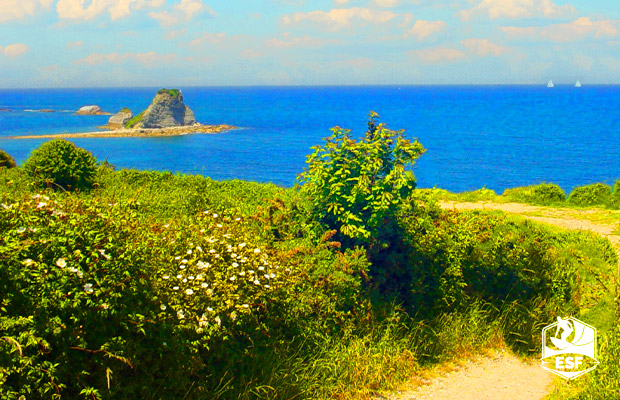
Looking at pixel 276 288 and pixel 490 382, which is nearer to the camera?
pixel 276 288

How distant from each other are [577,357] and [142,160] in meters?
69.5

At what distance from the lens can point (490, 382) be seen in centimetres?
793

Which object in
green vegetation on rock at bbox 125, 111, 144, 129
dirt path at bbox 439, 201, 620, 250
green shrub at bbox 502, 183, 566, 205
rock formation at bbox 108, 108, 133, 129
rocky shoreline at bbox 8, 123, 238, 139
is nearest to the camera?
dirt path at bbox 439, 201, 620, 250

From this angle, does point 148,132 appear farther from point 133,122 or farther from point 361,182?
point 361,182

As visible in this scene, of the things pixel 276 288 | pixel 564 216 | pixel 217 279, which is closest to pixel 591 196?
pixel 564 216

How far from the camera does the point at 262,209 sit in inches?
375

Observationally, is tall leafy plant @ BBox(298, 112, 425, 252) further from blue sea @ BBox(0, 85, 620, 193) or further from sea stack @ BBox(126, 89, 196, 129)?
sea stack @ BBox(126, 89, 196, 129)

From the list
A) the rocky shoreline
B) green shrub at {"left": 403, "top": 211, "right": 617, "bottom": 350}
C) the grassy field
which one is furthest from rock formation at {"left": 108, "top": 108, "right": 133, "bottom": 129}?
green shrub at {"left": 403, "top": 211, "right": 617, "bottom": 350}

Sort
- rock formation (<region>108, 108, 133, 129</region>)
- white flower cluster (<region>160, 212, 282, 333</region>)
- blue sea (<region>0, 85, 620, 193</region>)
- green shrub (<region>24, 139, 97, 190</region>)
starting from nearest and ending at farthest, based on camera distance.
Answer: white flower cluster (<region>160, 212, 282, 333</region>) → green shrub (<region>24, 139, 97, 190</region>) → blue sea (<region>0, 85, 620, 193</region>) → rock formation (<region>108, 108, 133, 129</region>)

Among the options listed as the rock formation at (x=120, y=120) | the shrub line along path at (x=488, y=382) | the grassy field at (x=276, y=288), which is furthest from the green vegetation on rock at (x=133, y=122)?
the shrub line along path at (x=488, y=382)

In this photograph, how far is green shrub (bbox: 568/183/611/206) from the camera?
20219 mm

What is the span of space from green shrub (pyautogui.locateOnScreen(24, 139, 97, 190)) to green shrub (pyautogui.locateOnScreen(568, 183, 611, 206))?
1618cm

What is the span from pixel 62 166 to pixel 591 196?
56.8ft

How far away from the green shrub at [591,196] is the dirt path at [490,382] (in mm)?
13399
